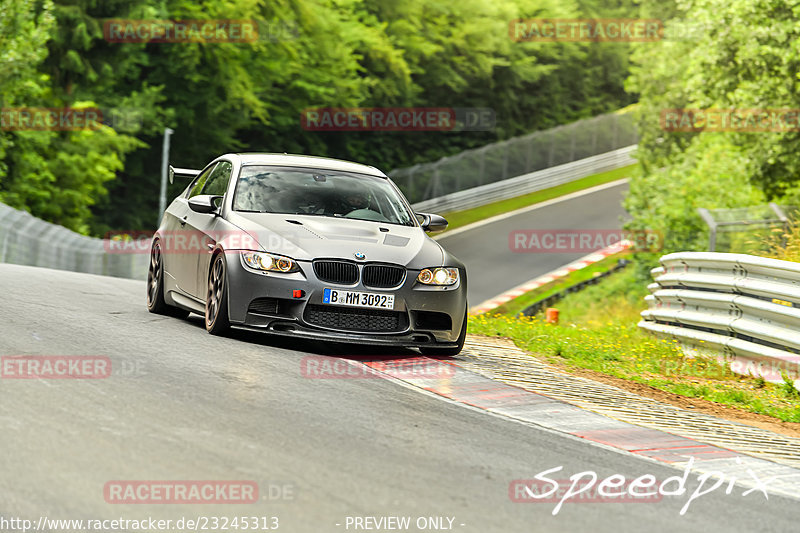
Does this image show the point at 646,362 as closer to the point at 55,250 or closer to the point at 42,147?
the point at 55,250

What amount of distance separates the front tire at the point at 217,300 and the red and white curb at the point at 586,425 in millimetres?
1360

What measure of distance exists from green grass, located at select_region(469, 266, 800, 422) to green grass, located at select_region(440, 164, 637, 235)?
30.4m

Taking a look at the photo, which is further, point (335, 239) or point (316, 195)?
point (316, 195)

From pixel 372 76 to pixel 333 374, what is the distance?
45.0 m

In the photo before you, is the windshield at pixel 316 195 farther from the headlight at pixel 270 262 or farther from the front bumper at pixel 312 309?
the front bumper at pixel 312 309

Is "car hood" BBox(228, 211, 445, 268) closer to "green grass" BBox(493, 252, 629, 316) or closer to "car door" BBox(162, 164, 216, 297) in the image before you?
"car door" BBox(162, 164, 216, 297)

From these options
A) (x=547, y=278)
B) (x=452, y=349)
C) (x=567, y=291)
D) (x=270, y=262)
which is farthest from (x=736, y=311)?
(x=547, y=278)

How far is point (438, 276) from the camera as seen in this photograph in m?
9.86

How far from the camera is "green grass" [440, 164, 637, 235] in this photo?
155 ft

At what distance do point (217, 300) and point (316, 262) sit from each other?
3.29 ft

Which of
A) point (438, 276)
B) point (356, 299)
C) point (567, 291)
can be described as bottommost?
point (567, 291)

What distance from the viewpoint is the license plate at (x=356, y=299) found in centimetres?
939

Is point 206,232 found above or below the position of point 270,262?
above

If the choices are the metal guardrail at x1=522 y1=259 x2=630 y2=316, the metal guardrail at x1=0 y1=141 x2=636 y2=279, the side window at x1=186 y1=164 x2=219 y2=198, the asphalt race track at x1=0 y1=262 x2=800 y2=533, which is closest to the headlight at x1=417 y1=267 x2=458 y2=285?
the asphalt race track at x1=0 y1=262 x2=800 y2=533
